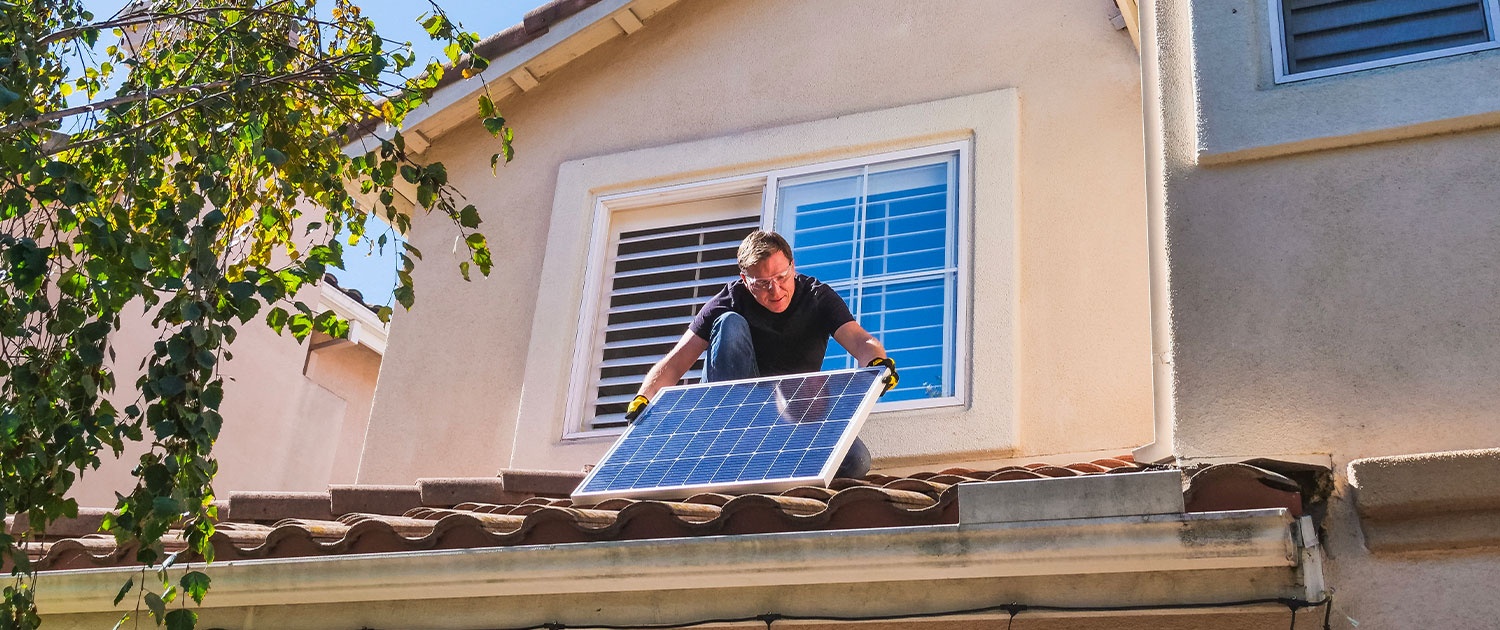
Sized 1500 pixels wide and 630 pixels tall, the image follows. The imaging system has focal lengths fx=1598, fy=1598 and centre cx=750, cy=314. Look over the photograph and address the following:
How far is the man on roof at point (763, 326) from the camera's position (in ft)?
24.0

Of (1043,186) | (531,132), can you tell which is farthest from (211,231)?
(531,132)

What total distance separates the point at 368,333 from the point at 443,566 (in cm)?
935

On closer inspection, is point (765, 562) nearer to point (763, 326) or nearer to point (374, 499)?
point (763, 326)

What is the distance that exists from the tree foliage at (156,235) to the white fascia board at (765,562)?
1.58 ft

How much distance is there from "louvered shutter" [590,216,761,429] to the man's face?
145 cm

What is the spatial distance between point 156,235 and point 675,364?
2.88 m

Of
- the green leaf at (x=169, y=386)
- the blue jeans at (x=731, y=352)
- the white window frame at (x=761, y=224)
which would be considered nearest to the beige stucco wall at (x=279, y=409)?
the white window frame at (x=761, y=224)

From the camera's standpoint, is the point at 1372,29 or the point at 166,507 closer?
the point at 166,507

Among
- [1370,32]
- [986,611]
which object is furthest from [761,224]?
[986,611]

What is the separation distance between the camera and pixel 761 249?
23.9 feet

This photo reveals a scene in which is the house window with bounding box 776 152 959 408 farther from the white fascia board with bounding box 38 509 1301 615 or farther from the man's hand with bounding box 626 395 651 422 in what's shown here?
the white fascia board with bounding box 38 509 1301 615

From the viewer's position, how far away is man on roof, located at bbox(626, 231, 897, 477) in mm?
7301

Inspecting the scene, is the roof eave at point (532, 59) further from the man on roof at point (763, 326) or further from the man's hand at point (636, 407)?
the man's hand at point (636, 407)

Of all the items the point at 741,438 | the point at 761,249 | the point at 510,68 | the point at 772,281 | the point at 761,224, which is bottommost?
the point at 741,438
